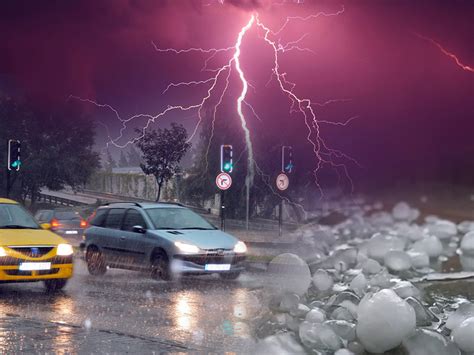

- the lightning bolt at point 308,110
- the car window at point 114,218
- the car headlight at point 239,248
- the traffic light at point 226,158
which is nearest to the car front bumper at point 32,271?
the car headlight at point 239,248

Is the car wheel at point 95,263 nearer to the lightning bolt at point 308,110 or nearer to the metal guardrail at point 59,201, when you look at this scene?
the lightning bolt at point 308,110

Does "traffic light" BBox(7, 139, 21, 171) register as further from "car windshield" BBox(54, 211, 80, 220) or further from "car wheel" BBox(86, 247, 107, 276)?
"car wheel" BBox(86, 247, 107, 276)

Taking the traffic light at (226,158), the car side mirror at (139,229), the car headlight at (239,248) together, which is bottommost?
the car headlight at (239,248)

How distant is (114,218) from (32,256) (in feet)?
13.1

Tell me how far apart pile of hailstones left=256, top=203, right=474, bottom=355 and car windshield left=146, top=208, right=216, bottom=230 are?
6.82 meters

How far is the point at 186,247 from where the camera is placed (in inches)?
543

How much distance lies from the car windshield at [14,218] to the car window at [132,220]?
2248mm

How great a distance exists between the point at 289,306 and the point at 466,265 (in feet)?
5.53

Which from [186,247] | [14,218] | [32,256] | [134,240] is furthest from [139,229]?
[32,256]

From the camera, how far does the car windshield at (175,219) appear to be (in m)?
14.9

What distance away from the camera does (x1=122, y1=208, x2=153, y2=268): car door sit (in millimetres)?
14453

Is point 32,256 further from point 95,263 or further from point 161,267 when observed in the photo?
point 95,263

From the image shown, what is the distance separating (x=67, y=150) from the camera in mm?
53719

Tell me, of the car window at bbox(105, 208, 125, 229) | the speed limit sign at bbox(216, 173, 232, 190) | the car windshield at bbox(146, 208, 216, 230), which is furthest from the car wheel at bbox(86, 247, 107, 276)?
the speed limit sign at bbox(216, 173, 232, 190)
